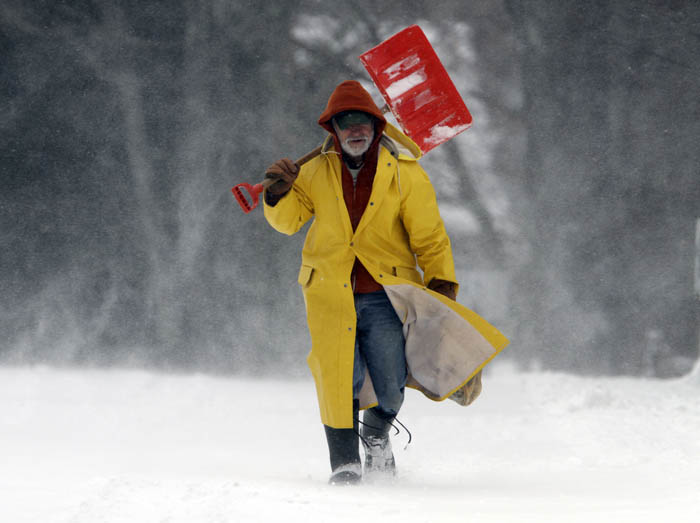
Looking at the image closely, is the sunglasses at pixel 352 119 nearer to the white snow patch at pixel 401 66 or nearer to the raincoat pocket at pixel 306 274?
the white snow patch at pixel 401 66

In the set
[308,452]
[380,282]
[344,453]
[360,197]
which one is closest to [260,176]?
[308,452]

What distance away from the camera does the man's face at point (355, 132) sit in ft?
7.38

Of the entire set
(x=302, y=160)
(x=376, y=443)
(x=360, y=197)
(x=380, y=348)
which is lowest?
(x=376, y=443)

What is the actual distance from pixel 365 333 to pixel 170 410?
1.88 metres

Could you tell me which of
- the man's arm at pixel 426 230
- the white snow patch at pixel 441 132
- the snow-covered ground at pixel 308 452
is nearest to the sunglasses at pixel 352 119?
the man's arm at pixel 426 230

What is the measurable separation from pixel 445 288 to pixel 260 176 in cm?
215

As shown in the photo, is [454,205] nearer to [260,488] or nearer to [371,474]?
[371,474]

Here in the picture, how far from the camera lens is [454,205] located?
429 cm

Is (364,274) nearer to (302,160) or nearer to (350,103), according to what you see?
(302,160)

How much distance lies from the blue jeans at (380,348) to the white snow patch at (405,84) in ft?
2.08

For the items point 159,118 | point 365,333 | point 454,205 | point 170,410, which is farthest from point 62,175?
point 365,333

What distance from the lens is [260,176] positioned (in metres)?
4.27

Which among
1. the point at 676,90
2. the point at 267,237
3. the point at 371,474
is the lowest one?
the point at 371,474

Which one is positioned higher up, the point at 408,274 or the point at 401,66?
the point at 401,66
